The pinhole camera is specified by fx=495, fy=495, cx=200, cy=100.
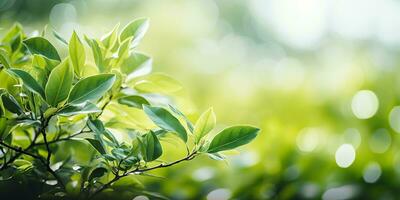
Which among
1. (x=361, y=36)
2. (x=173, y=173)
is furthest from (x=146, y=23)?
(x=361, y=36)

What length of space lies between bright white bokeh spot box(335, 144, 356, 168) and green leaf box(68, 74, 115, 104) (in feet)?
3.12

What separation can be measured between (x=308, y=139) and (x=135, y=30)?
883 millimetres

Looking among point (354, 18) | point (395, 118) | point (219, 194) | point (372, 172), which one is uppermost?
point (354, 18)

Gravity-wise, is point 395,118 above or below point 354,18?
below

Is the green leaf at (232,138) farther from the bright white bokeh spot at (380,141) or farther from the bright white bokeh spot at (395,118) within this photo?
the bright white bokeh spot at (395,118)

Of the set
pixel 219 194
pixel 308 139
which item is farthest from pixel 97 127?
pixel 308 139

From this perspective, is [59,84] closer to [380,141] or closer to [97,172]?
[97,172]

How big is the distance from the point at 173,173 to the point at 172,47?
7.44 feet

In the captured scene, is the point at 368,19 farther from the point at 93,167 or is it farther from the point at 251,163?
the point at 93,167

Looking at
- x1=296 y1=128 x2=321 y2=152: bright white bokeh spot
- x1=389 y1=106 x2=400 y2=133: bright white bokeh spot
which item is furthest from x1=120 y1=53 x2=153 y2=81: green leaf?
x1=389 y1=106 x2=400 y2=133: bright white bokeh spot

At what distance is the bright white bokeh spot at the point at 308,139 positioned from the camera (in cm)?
147

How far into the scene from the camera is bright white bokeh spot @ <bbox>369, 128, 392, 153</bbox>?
1.50 metres

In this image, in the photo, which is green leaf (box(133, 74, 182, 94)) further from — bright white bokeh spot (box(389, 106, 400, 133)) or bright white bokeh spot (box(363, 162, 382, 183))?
bright white bokeh spot (box(389, 106, 400, 133))

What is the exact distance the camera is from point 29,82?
627mm
